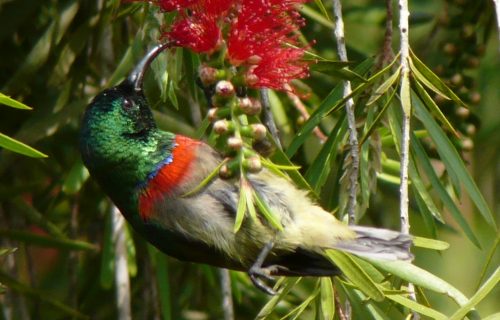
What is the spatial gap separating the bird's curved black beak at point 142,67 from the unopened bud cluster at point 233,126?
0.77ft

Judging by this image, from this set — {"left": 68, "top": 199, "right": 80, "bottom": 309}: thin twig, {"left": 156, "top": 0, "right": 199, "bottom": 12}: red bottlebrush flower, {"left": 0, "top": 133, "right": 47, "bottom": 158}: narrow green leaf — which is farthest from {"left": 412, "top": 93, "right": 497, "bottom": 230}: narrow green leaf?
{"left": 68, "top": 199, "right": 80, "bottom": 309}: thin twig

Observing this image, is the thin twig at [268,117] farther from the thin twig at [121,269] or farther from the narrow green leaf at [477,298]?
the thin twig at [121,269]

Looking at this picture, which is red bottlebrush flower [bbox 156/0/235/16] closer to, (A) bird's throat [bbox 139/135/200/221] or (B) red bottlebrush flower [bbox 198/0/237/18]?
(B) red bottlebrush flower [bbox 198/0/237/18]

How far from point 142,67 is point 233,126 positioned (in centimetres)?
43

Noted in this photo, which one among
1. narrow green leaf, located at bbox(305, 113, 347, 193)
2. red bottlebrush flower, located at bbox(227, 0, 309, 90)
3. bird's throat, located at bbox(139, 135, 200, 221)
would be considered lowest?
bird's throat, located at bbox(139, 135, 200, 221)

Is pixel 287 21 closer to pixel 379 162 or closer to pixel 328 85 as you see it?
pixel 379 162

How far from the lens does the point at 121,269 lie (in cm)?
296

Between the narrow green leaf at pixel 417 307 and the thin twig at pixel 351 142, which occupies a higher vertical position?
the thin twig at pixel 351 142

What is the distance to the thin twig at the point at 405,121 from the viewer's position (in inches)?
79.1

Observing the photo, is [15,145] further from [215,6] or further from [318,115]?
[318,115]

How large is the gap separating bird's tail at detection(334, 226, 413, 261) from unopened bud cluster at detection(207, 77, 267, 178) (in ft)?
1.05

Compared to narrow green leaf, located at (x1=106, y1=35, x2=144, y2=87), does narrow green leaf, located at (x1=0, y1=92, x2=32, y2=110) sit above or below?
above

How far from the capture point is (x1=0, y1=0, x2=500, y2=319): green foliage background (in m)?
2.39

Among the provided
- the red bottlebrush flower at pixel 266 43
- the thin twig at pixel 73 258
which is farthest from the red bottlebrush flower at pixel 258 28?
the thin twig at pixel 73 258
